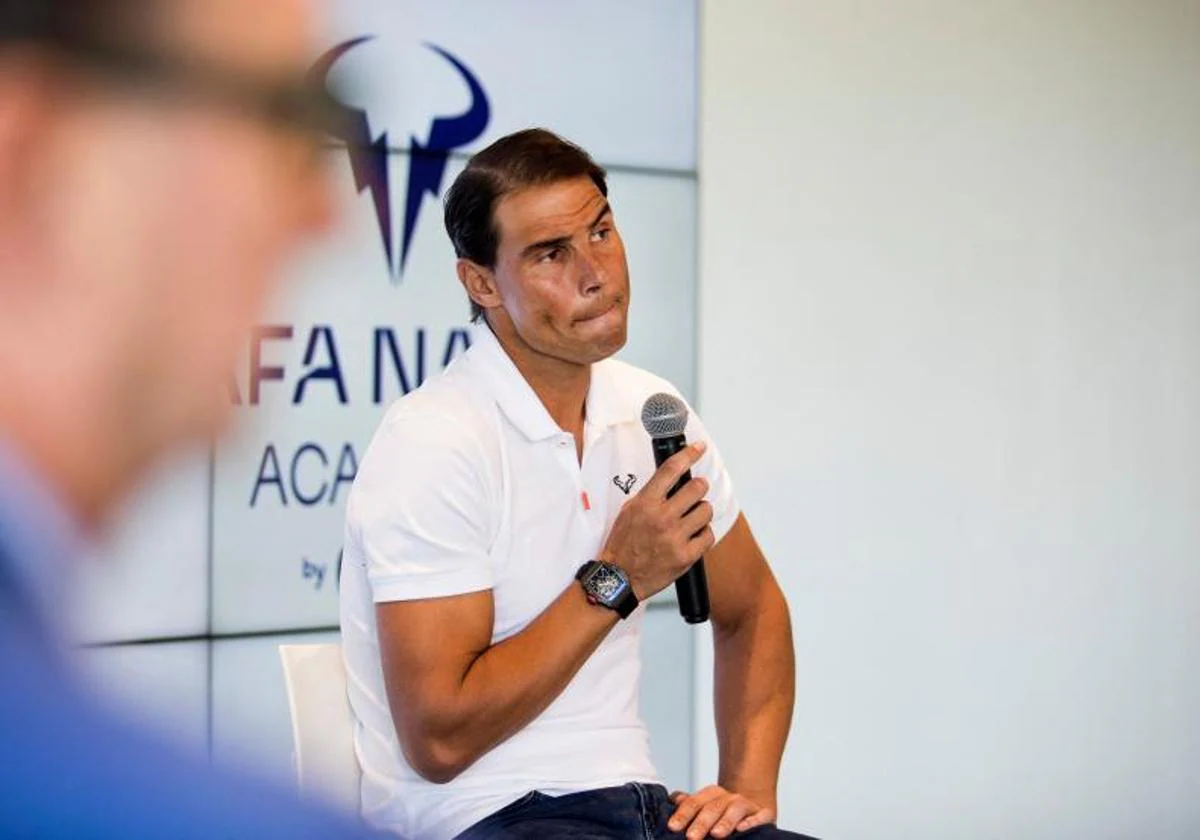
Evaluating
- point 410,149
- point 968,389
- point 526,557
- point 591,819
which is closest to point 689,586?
point 526,557

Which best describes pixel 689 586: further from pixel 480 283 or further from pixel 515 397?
pixel 480 283

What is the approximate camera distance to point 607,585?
202 centimetres

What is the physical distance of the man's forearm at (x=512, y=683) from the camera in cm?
196

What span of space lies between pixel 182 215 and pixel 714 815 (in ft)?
5.69

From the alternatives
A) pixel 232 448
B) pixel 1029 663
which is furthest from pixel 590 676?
pixel 1029 663

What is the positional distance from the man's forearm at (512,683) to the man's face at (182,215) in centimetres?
145

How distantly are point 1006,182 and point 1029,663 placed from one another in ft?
4.24

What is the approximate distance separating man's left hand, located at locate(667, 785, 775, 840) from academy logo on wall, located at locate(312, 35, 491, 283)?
1657 mm

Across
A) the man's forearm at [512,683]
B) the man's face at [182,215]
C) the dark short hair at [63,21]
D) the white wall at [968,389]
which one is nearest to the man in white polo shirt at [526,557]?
the man's forearm at [512,683]

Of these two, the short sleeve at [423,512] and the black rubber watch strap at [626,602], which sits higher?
the short sleeve at [423,512]

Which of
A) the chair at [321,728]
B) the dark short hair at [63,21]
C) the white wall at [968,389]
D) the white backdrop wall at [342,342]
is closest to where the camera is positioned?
the chair at [321,728]

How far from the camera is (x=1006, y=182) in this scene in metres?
4.33

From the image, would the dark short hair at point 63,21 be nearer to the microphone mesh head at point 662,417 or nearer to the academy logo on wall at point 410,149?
the academy logo on wall at point 410,149

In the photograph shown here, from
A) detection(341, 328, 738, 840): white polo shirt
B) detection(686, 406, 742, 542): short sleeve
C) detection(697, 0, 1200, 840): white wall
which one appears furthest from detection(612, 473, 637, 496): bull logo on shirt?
detection(697, 0, 1200, 840): white wall
